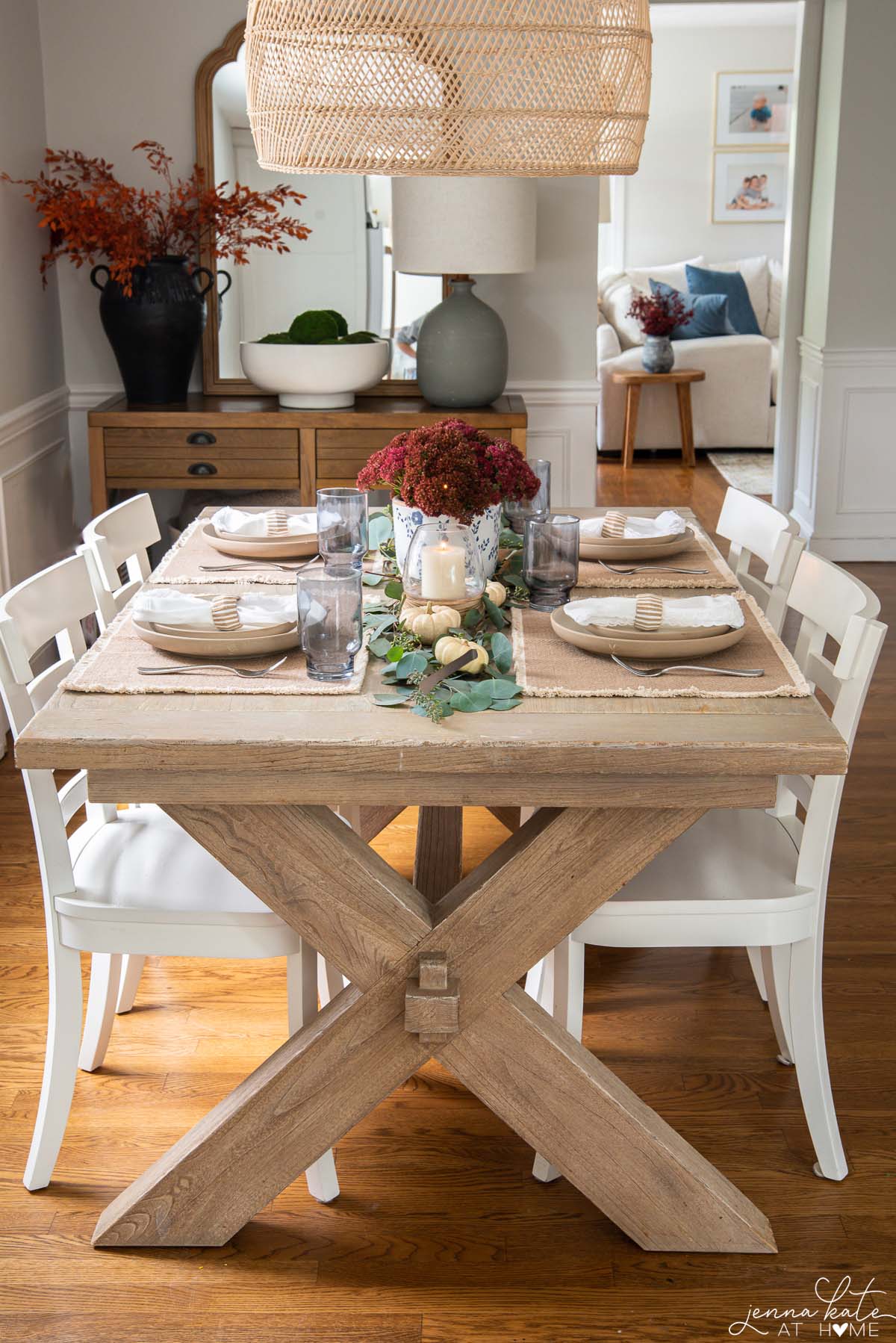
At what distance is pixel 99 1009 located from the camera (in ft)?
6.92

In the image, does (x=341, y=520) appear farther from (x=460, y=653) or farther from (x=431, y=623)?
(x=460, y=653)

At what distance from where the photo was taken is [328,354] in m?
3.93

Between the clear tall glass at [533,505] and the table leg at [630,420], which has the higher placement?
the clear tall glass at [533,505]

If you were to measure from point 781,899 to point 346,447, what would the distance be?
97.7 inches

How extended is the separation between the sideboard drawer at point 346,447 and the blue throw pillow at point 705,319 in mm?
4191

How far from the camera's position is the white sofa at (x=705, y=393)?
292 inches

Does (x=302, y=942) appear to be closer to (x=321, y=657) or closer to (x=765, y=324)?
(x=321, y=657)

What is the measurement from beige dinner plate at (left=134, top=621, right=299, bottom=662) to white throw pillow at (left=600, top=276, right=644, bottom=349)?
6170 millimetres

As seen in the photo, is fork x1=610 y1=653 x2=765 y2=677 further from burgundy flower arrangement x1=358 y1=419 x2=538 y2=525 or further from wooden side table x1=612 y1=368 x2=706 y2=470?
wooden side table x1=612 y1=368 x2=706 y2=470

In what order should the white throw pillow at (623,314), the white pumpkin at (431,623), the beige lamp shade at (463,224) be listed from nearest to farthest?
the white pumpkin at (431,623) → the beige lamp shade at (463,224) → the white throw pillow at (623,314)

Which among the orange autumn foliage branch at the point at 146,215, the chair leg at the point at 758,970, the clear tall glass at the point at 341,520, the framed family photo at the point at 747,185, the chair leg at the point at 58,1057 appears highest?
the framed family photo at the point at 747,185

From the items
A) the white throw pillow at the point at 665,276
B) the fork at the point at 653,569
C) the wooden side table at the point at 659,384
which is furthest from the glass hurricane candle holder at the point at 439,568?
the white throw pillow at the point at 665,276

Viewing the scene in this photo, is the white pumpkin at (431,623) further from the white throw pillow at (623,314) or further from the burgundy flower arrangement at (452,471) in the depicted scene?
the white throw pillow at (623,314)

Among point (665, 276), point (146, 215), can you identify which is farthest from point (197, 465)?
point (665, 276)
